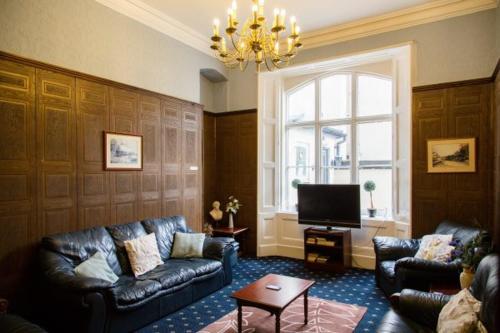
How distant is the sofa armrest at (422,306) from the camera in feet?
7.99

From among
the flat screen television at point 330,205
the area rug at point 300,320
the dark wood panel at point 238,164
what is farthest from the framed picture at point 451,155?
the dark wood panel at point 238,164

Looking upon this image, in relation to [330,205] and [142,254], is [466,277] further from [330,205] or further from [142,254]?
[142,254]

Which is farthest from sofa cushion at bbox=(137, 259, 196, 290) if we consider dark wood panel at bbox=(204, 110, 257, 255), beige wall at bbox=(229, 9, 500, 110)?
beige wall at bbox=(229, 9, 500, 110)

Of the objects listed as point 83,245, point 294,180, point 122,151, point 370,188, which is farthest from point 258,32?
point 294,180

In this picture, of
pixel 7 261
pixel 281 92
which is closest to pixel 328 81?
pixel 281 92

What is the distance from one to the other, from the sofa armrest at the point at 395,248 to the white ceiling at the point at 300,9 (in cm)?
322

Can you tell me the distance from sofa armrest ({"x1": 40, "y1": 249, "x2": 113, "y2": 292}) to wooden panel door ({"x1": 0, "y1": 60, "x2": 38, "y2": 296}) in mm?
260

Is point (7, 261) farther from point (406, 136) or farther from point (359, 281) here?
point (406, 136)

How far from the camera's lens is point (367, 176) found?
217 inches

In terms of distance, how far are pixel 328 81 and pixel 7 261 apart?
5278 mm

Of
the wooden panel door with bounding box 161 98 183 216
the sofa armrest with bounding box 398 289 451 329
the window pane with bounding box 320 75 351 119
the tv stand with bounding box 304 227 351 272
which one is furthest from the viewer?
the window pane with bounding box 320 75 351 119

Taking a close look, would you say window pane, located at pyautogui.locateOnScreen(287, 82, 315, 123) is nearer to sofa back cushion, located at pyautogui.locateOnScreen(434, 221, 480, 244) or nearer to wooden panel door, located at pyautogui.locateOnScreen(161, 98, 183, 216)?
wooden panel door, located at pyautogui.locateOnScreen(161, 98, 183, 216)

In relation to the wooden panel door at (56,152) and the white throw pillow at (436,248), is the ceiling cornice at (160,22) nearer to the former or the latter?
the wooden panel door at (56,152)

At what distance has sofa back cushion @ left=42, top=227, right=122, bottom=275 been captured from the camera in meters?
3.27
